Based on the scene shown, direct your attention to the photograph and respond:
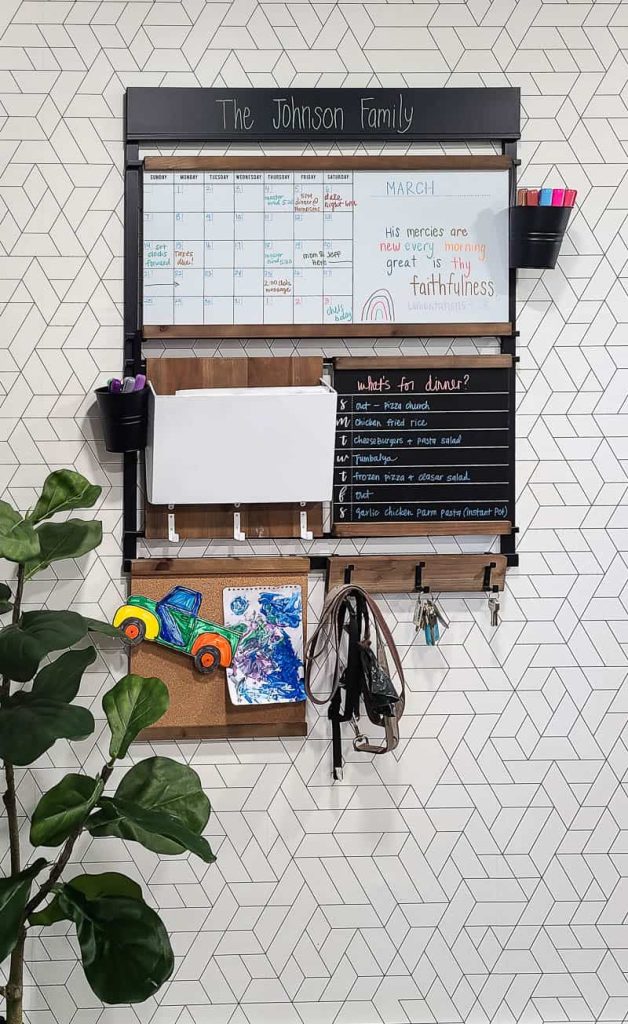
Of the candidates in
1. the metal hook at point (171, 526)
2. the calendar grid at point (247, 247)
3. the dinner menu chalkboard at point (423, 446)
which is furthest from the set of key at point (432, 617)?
the calendar grid at point (247, 247)

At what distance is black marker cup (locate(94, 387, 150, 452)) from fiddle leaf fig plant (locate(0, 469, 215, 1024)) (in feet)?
0.56

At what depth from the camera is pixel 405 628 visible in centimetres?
210

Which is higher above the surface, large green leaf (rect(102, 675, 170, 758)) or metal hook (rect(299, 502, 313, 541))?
metal hook (rect(299, 502, 313, 541))

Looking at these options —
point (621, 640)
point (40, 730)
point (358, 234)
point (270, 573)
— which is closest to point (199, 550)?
point (270, 573)

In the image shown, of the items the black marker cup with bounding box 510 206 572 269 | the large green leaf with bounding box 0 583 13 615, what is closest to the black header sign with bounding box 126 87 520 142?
the black marker cup with bounding box 510 206 572 269

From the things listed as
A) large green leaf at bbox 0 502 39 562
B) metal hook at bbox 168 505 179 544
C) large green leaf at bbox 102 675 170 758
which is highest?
large green leaf at bbox 0 502 39 562

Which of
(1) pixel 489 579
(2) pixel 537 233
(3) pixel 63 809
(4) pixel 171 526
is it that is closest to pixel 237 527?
(4) pixel 171 526

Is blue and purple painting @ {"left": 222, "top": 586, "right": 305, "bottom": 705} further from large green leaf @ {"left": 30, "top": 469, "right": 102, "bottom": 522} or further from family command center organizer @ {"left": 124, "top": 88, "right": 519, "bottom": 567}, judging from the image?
large green leaf @ {"left": 30, "top": 469, "right": 102, "bottom": 522}

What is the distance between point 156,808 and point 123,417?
0.82 metres

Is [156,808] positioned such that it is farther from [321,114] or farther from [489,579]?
[321,114]

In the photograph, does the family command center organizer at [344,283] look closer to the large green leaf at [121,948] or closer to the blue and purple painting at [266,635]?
the blue and purple painting at [266,635]

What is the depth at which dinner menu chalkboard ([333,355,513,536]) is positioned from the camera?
205 centimetres

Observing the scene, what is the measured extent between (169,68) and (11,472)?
1000 mm

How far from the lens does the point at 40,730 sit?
5.07 feet
